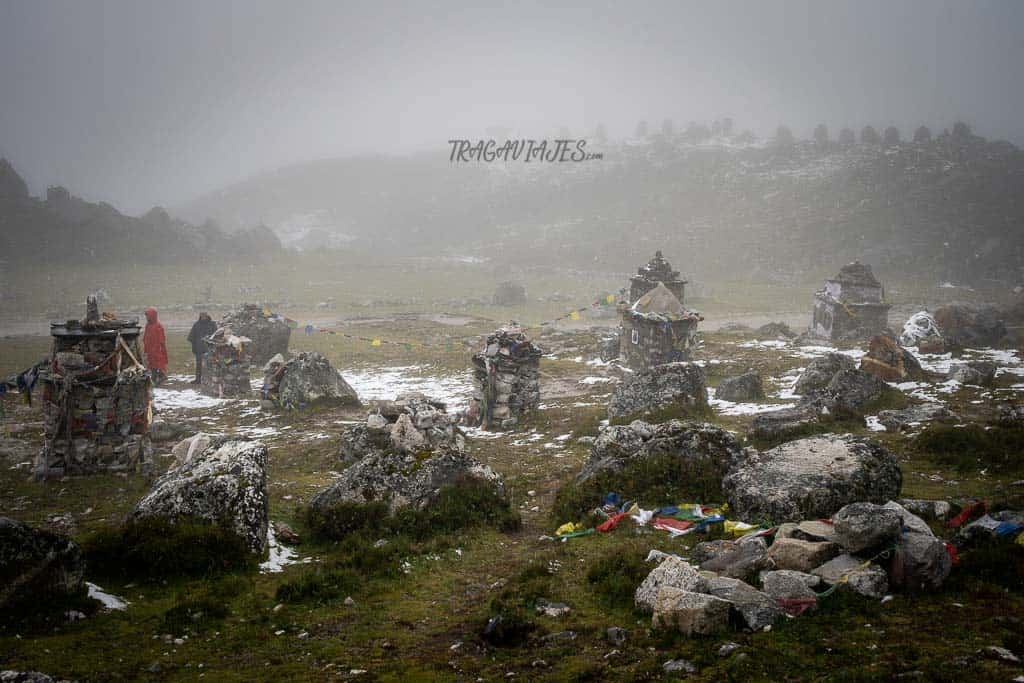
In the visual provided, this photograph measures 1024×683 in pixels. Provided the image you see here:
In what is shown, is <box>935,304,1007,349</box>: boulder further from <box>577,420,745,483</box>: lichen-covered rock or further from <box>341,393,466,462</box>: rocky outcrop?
<box>341,393,466,462</box>: rocky outcrop

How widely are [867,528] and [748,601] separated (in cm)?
146

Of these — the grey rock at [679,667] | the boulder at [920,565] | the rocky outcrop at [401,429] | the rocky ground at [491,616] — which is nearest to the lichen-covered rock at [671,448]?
the rocky ground at [491,616]

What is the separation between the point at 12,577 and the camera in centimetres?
622

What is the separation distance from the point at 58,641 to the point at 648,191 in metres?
93.8

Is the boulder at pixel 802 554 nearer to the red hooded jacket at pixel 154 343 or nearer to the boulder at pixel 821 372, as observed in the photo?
the boulder at pixel 821 372

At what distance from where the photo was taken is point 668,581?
6355 mm

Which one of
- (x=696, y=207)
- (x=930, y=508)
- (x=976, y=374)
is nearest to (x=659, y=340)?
(x=976, y=374)

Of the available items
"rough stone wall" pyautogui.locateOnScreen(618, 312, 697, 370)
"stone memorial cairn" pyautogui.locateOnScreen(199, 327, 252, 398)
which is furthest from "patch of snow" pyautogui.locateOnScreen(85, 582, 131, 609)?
"rough stone wall" pyautogui.locateOnScreen(618, 312, 697, 370)

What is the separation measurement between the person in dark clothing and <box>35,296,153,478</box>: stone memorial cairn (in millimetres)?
8796

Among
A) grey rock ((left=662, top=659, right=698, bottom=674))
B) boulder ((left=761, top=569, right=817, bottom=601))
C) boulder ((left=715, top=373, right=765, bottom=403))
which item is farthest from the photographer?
boulder ((left=715, top=373, right=765, bottom=403))

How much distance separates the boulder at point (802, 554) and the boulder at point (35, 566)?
6.83m

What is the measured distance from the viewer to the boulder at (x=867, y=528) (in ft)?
20.6

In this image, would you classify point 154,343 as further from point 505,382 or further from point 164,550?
point 164,550

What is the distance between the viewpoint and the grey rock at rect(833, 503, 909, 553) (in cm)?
629
